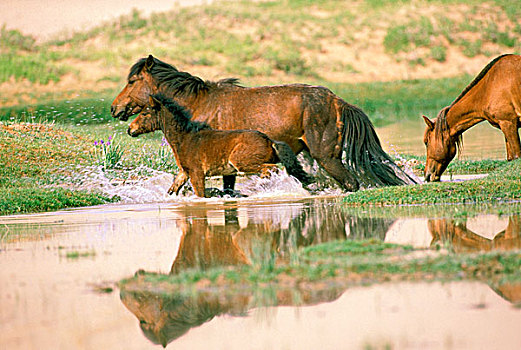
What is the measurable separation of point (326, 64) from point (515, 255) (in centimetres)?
3778

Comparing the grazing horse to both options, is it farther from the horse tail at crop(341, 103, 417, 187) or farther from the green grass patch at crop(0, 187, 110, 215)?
the green grass patch at crop(0, 187, 110, 215)

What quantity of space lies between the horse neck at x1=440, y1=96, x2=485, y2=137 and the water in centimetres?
526

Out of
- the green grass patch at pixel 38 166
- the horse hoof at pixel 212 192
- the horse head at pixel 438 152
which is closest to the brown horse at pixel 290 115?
the horse hoof at pixel 212 192

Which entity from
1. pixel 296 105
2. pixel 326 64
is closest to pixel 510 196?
pixel 296 105

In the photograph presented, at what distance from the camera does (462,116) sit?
1274 centimetres

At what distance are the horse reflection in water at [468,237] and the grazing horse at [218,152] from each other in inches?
160

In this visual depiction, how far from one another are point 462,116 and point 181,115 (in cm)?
467

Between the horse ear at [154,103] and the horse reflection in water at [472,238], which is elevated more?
the horse ear at [154,103]

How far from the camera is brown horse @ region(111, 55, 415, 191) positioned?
11359 millimetres

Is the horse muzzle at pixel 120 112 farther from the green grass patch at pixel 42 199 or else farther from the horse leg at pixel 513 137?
the horse leg at pixel 513 137

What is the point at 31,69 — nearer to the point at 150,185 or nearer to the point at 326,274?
the point at 150,185

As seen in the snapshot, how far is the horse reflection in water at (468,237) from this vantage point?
556cm

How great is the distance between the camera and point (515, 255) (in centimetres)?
500

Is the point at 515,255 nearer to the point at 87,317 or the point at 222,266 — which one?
the point at 222,266
